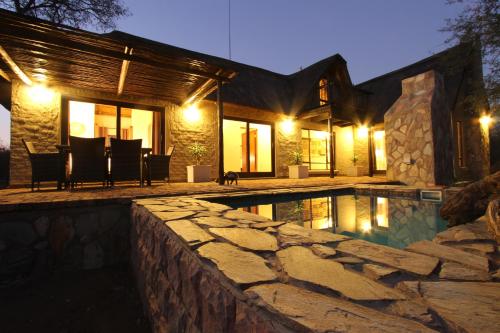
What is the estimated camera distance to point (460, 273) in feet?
3.63

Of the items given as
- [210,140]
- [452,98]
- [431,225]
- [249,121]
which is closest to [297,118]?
[249,121]

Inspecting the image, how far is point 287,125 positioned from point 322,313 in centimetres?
1068

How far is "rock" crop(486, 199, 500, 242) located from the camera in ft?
5.72

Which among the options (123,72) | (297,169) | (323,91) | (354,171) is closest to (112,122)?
(123,72)

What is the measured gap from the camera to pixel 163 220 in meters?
2.08

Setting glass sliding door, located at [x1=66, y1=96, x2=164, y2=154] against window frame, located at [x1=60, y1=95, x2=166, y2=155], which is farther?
glass sliding door, located at [x1=66, y1=96, x2=164, y2=154]

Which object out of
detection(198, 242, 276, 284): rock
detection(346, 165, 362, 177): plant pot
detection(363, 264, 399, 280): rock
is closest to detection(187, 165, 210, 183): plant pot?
detection(198, 242, 276, 284): rock

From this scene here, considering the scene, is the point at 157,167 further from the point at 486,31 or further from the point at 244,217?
the point at 486,31

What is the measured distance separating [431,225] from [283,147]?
771cm

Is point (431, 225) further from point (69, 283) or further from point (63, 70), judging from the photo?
point (63, 70)

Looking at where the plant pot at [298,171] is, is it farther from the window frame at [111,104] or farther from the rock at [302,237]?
the rock at [302,237]

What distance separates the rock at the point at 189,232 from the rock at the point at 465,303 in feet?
3.73

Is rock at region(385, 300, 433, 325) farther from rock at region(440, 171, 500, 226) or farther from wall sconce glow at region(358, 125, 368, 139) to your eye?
wall sconce glow at region(358, 125, 368, 139)

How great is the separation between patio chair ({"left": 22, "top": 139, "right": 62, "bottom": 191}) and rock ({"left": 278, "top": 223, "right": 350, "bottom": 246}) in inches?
206
